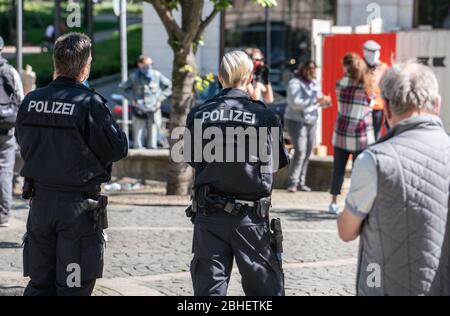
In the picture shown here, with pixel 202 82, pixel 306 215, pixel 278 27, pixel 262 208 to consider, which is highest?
pixel 278 27

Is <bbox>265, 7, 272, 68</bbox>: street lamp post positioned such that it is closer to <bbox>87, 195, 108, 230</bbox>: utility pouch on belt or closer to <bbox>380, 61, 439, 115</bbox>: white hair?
<bbox>87, 195, 108, 230</bbox>: utility pouch on belt

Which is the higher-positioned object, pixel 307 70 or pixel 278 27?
pixel 278 27

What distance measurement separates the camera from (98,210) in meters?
5.85

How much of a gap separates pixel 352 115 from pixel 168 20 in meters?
2.87

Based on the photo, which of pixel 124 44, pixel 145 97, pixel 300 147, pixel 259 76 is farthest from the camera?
pixel 145 97

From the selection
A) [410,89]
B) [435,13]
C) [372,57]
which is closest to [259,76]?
[372,57]

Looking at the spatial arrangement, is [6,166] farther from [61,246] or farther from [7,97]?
[61,246]

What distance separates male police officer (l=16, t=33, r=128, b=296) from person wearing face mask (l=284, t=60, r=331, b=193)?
290 inches

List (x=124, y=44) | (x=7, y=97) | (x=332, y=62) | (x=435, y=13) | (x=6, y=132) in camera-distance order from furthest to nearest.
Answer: (x=435, y=13) < (x=332, y=62) < (x=124, y=44) < (x=6, y=132) < (x=7, y=97)

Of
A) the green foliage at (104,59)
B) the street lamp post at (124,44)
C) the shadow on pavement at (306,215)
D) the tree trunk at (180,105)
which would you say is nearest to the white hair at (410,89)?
the shadow on pavement at (306,215)

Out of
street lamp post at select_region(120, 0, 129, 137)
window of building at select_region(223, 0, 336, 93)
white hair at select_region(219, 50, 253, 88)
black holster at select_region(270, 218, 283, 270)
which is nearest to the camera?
black holster at select_region(270, 218, 283, 270)

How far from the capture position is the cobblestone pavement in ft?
24.7

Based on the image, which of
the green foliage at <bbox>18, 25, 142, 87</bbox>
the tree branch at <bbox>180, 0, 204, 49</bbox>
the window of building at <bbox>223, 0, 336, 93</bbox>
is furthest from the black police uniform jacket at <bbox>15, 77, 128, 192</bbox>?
the green foliage at <bbox>18, 25, 142, 87</bbox>
